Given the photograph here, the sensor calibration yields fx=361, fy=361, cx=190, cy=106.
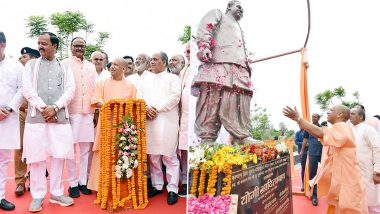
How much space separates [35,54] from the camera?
15.4 feet

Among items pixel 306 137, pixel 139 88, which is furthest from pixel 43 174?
pixel 306 137

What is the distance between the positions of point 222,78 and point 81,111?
213 cm

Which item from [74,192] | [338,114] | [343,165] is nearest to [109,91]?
[74,192]

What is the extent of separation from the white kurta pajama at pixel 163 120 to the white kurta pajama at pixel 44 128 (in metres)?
0.83

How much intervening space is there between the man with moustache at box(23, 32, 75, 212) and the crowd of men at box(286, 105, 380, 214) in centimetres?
220

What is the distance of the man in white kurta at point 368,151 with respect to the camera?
391 centimetres

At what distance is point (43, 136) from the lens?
3.54m

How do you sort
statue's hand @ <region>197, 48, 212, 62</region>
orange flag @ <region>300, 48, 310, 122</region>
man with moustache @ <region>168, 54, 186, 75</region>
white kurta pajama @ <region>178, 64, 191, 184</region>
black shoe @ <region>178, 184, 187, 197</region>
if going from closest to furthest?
statue's hand @ <region>197, 48, 212, 62</region> < orange flag @ <region>300, 48, 310, 122</region> < white kurta pajama @ <region>178, 64, 191, 184</region> < black shoe @ <region>178, 184, 187, 197</region> < man with moustache @ <region>168, 54, 186, 75</region>

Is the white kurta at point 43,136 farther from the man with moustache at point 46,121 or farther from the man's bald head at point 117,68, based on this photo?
the man's bald head at point 117,68

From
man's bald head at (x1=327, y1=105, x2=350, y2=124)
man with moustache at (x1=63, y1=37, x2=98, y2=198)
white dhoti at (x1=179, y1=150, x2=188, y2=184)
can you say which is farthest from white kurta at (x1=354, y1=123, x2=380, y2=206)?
man with moustache at (x1=63, y1=37, x2=98, y2=198)

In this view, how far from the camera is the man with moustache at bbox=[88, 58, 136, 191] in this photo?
3.98 meters

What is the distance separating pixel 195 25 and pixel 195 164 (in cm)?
91

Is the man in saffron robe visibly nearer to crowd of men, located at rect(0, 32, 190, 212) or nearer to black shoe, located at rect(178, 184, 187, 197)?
crowd of men, located at rect(0, 32, 190, 212)

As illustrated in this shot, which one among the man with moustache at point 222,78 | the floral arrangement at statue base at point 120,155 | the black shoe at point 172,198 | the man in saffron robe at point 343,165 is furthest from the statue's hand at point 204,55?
the black shoe at point 172,198
